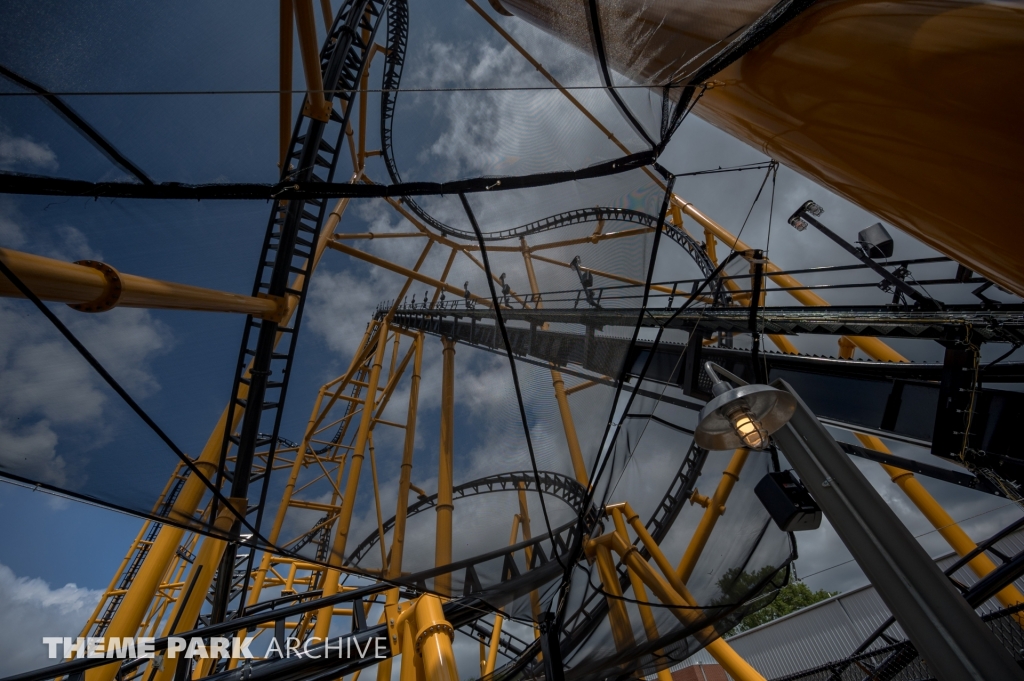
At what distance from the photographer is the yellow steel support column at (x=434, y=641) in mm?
2564

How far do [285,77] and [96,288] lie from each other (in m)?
1.00

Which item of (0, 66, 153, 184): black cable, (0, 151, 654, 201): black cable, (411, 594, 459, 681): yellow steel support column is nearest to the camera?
(0, 66, 153, 184): black cable

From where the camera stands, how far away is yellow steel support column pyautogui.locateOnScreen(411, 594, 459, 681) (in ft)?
8.41

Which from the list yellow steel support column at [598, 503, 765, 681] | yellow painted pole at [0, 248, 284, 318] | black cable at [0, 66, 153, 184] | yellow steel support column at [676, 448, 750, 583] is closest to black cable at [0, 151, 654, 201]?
black cable at [0, 66, 153, 184]

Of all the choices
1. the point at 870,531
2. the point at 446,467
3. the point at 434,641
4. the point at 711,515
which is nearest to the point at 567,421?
the point at 446,467

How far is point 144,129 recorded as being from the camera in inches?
54.9

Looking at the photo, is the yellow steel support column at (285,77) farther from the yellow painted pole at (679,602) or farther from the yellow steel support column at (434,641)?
the yellow painted pole at (679,602)

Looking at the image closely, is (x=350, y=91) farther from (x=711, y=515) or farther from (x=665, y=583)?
(x=665, y=583)

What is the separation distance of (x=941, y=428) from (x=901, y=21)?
2222mm

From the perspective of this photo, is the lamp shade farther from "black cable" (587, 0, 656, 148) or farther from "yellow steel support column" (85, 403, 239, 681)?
"yellow steel support column" (85, 403, 239, 681)

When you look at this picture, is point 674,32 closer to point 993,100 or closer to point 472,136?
point 472,136

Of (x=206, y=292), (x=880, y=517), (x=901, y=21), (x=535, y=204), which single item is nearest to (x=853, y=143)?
(x=901, y=21)

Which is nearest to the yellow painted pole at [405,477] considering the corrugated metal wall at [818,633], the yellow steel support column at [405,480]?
the yellow steel support column at [405,480]

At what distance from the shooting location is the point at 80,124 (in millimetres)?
1310
